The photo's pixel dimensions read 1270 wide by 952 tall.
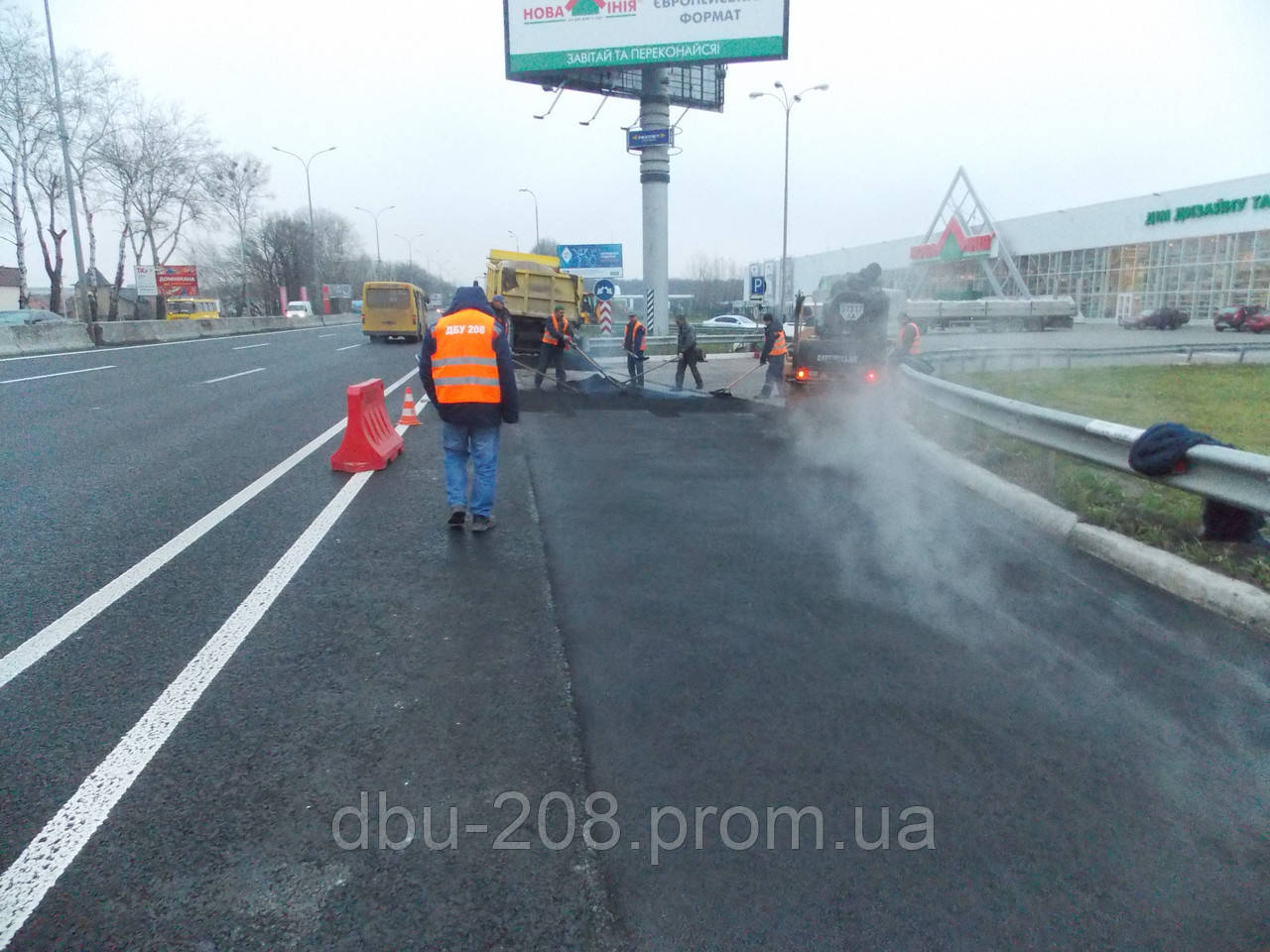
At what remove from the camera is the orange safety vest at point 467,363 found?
20.8ft

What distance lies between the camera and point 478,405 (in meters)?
6.38

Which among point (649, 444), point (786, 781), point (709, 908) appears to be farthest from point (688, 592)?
point (649, 444)

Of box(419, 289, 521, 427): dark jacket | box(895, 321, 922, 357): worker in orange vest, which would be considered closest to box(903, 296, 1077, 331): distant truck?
box(895, 321, 922, 357): worker in orange vest

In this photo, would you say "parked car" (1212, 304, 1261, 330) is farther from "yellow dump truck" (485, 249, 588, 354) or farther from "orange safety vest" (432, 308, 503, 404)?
"orange safety vest" (432, 308, 503, 404)

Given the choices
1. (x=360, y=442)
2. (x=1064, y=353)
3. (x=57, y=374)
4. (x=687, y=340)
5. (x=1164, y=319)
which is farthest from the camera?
(x=1164, y=319)

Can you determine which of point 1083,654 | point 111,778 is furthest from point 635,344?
point 111,778

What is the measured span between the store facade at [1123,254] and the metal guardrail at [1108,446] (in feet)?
98.2

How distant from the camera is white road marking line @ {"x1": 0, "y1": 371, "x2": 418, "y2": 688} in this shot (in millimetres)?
3943

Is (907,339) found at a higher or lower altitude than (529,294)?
lower

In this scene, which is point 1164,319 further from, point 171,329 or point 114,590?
point 114,590

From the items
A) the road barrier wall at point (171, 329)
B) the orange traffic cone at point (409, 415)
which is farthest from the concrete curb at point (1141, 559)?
the road barrier wall at point (171, 329)

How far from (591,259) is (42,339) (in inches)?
687

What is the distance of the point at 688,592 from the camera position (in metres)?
4.98

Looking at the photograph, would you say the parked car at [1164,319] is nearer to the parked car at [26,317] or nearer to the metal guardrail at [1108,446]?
the metal guardrail at [1108,446]
